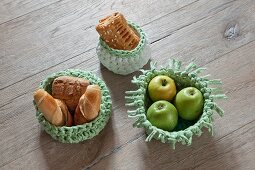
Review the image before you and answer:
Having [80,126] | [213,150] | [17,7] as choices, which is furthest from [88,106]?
[17,7]

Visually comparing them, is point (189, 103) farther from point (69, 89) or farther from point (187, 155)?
point (69, 89)

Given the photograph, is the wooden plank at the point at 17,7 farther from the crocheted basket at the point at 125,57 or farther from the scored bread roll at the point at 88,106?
the scored bread roll at the point at 88,106

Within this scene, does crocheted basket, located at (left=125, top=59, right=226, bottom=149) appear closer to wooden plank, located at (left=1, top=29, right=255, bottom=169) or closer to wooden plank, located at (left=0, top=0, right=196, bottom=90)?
wooden plank, located at (left=1, top=29, right=255, bottom=169)

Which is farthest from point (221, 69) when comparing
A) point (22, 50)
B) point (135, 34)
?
point (22, 50)

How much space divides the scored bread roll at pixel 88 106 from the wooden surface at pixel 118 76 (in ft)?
0.25

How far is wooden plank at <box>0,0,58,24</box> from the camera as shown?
3.98ft

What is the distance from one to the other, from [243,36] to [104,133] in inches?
18.3

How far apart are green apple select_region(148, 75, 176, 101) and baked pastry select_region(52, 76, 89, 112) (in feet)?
0.49

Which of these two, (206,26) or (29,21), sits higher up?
(29,21)

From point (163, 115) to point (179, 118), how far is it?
0.23 feet

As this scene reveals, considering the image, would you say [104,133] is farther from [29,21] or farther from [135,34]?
[29,21]

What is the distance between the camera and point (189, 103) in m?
0.90

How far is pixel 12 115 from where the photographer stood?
101cm

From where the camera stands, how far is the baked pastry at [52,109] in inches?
34.3
